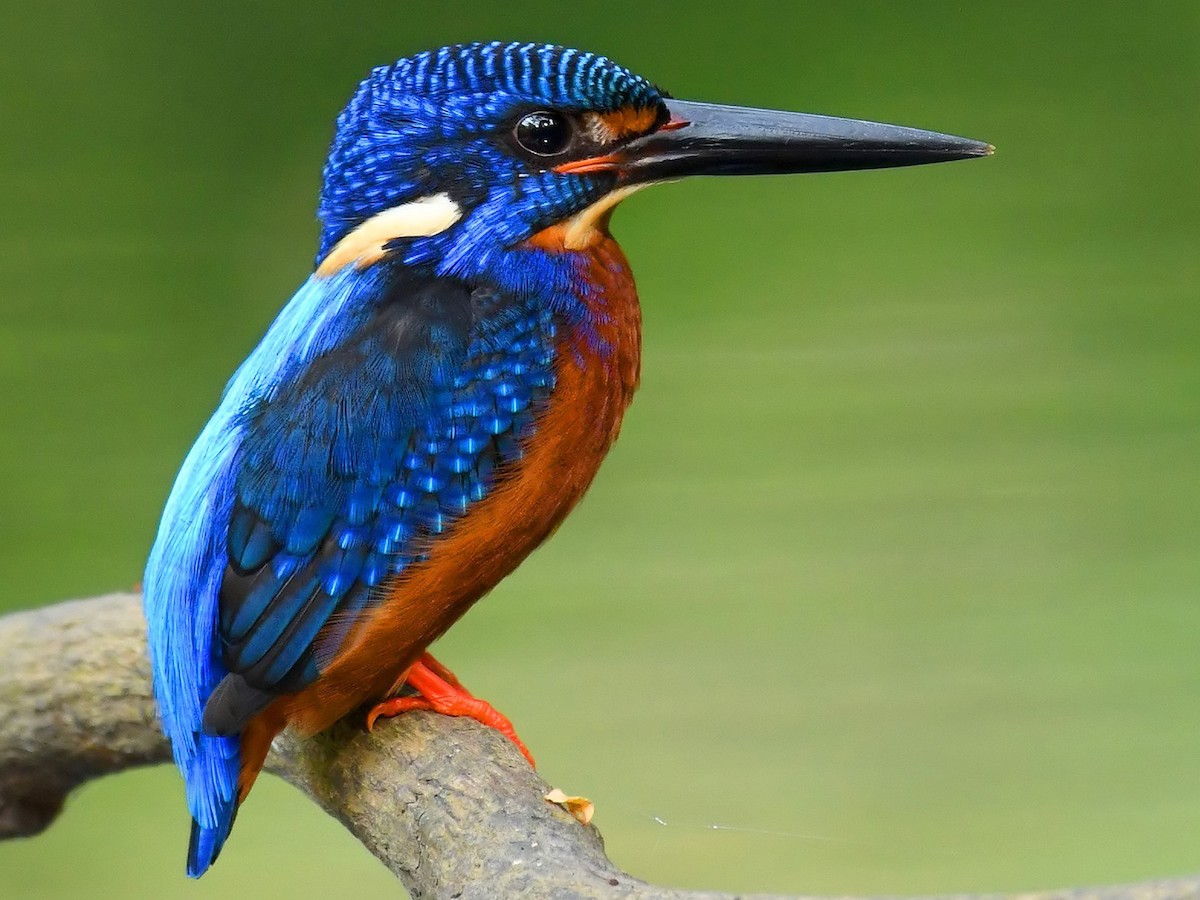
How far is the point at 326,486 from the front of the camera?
1.04m

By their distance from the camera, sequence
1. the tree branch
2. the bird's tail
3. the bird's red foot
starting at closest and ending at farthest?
the tree branch < the bird's tail < the bird's red foot

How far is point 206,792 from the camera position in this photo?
106 centimetres

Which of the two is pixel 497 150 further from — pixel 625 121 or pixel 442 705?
pixel 442 705

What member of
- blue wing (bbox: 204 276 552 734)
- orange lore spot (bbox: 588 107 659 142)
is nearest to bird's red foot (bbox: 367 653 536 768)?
blue wing (bbox: 204 276 552 734)

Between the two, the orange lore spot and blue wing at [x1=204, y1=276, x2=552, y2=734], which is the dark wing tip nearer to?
blue wing at [x1=204, y1=276, x2=552, y2=734]

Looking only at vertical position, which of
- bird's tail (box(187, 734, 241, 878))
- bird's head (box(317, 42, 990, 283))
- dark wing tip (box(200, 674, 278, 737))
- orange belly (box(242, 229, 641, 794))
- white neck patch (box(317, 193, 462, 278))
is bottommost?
bird's tail (box(187, 734, 241, 878))

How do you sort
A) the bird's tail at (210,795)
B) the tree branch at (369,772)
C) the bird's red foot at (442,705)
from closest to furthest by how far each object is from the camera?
the tree branch at (369,772), the bird's tail at (210,795), the bird's red foot at (442,705)

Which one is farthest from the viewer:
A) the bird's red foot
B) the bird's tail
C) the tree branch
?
the bird's red foot

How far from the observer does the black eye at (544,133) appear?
1.07m

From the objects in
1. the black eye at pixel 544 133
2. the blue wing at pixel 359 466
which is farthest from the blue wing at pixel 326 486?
the black eye at pixel 544 133

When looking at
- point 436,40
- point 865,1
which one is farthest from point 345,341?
point 865,1

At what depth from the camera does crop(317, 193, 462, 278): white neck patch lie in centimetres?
108

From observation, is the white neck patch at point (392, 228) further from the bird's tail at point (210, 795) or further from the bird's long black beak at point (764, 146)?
the bird's tail at point (210, 795)

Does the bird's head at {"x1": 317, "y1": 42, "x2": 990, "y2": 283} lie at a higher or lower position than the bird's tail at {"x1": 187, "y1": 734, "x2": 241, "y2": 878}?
higher
